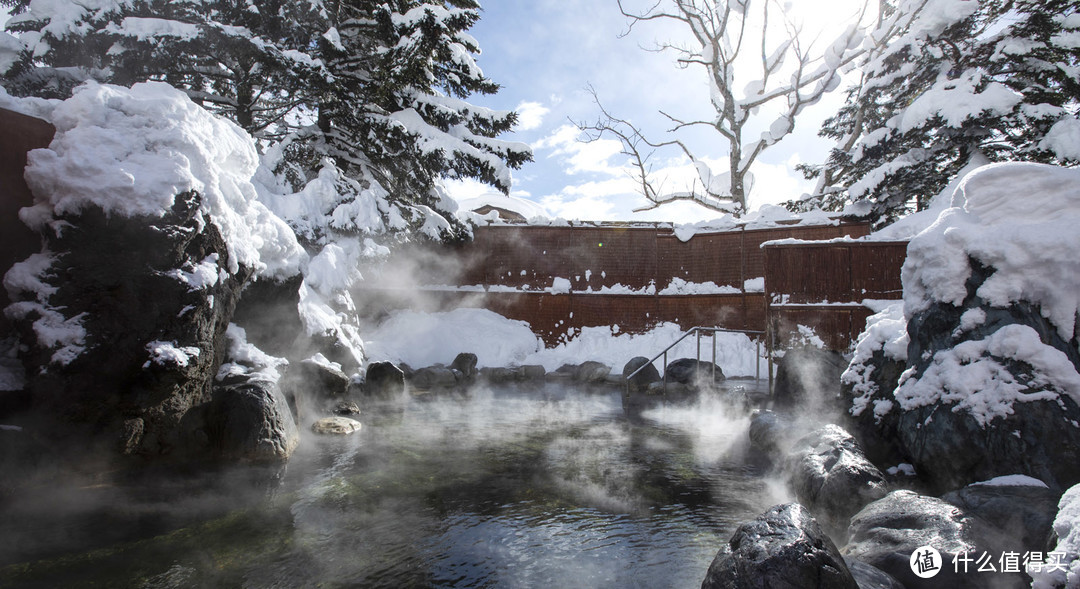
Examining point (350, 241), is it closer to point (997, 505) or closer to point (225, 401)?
point (225, 401)

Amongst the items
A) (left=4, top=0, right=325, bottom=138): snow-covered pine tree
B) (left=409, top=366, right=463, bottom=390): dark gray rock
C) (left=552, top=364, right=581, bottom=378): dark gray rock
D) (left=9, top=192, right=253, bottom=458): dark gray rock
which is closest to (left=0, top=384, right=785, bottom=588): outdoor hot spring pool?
(left=9, top=192, right=253, bottom=458): dark gray rock

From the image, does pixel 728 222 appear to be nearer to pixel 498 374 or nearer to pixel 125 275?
pixel 498 374

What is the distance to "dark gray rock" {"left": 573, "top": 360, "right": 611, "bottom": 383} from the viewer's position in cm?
1141

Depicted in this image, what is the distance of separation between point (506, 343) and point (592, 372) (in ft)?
8.81

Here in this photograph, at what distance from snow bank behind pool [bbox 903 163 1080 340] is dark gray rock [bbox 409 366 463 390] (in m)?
8.31

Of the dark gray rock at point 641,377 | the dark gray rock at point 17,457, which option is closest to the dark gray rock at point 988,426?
the dark gray rock at point 641,377

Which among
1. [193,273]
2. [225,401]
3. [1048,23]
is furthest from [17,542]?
[1048,23]

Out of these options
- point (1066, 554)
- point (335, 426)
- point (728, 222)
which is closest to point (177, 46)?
point (335, 426)

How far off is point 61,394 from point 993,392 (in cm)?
721

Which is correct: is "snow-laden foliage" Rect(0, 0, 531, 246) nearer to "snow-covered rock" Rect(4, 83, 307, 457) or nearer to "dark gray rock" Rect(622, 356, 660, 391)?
"snow-covered rock" Rect(4, 83, 307, 457)

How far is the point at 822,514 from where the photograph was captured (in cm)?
397

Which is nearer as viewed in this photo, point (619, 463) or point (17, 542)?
point (17, 542)

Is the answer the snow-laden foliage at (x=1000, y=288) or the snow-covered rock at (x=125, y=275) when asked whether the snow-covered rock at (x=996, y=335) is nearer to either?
the snow-laden foliage at (x=1000, y=288)

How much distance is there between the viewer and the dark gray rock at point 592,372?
1141 centimetres
